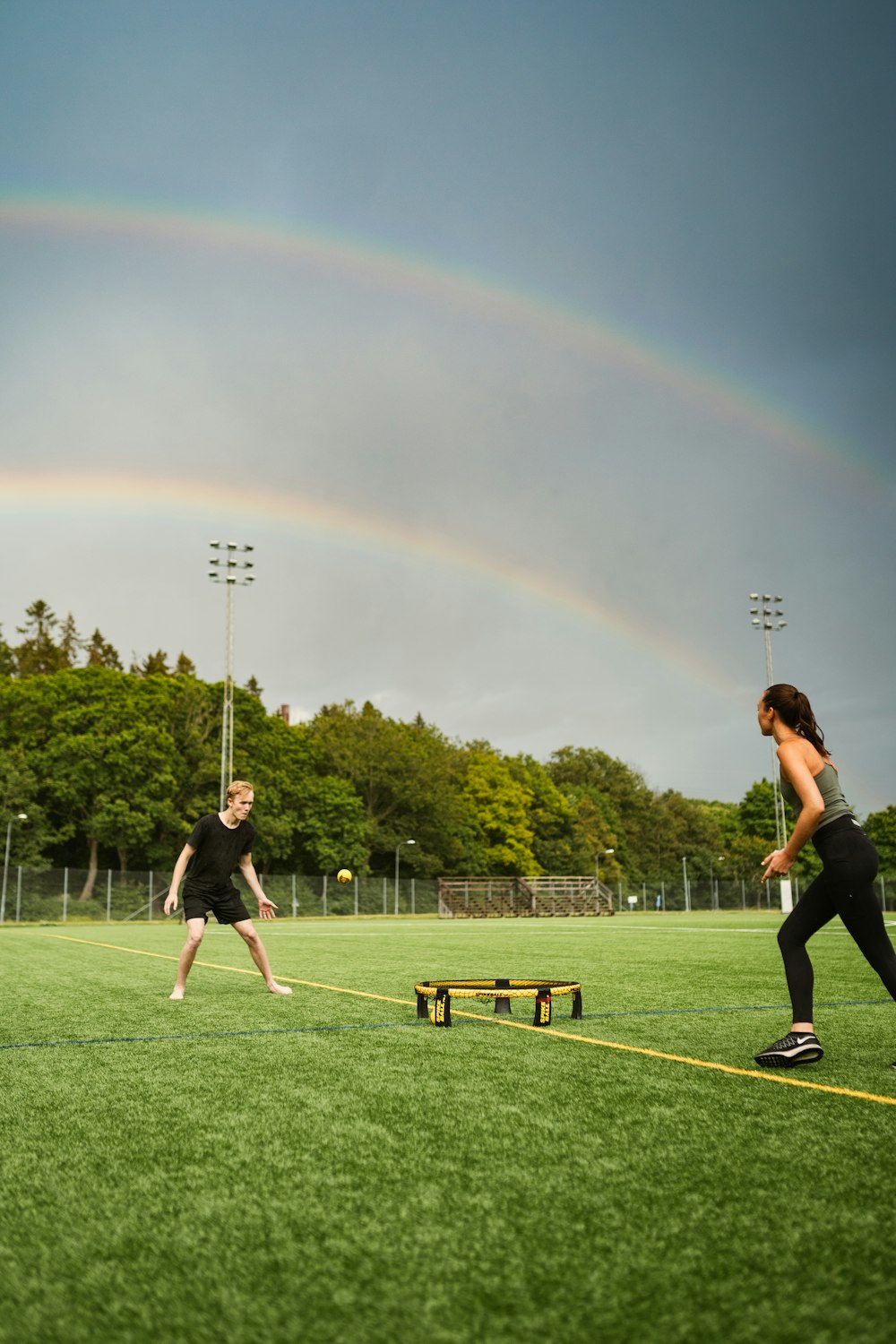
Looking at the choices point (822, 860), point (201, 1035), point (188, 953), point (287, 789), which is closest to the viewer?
point (822, 860)

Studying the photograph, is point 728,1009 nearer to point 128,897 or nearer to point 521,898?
point 128,897

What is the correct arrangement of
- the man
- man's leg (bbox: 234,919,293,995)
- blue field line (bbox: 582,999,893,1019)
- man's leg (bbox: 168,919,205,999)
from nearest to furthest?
blue field line (bbox: 582,999,893,1019)
man's leg (bbox: 168,919,205,999)
the man
man's leg (bbox: 234,919,293,995)

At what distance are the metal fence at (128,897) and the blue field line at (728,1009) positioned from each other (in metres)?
33.5

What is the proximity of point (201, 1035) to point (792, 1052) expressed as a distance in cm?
409

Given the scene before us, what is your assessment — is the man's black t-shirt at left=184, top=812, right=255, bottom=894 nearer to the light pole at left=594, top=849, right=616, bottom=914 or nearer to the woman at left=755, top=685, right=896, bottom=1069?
the woman at left=755, top=685, right=896, bottom=1069

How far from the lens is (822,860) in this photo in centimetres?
575

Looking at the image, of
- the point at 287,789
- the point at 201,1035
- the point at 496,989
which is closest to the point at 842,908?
the point at 496,989

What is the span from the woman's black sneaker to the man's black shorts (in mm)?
5511

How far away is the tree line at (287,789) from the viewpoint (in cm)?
6056

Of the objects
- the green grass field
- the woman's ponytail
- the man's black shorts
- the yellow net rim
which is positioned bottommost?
the green grass field

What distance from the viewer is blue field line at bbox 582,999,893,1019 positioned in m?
8.70

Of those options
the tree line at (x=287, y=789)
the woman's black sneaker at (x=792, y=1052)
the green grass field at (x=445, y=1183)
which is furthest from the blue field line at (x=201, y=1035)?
the tree line at (x=287, y=789)

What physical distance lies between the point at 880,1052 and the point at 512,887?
223 ft

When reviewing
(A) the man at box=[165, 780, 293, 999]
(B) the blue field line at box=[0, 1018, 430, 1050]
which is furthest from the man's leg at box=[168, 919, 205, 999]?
(B) the blue field line at box=[0, 1018, 430, 1050]
